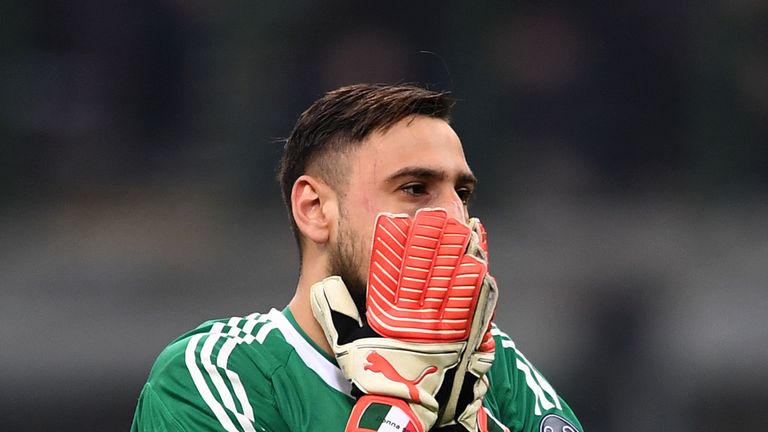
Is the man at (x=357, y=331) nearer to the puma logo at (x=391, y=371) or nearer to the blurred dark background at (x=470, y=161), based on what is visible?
the puma logo at (x=391, y=371)

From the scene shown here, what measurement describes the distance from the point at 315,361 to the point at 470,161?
112 inches

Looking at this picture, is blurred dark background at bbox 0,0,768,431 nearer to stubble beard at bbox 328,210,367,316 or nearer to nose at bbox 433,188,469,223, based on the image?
stubble beard at bbox 328,210,367,316

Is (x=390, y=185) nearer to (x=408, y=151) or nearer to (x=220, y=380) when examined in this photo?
(x=408, y=151)

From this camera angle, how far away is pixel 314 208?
6.66 ft

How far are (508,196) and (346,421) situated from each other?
295 cm

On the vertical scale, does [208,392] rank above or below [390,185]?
below

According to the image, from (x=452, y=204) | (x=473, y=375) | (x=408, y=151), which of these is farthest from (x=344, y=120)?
(x=473, y=375)

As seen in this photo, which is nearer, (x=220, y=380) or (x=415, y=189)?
(x=220, y=380)

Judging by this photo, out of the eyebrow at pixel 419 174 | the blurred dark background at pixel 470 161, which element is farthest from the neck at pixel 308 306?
the blurred dark background at pixel 470 161

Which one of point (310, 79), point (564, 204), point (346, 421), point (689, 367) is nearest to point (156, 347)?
point (310, 79)

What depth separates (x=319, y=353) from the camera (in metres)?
1.95

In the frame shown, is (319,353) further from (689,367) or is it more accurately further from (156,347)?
(689,367)

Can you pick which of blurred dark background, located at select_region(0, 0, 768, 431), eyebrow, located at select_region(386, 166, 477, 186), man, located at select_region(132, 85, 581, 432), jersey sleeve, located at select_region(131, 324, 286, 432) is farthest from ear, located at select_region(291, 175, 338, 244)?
blurred dark background, located at select_region(0, 0, 768, 431)

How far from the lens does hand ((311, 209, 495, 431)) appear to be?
5.73 feet
